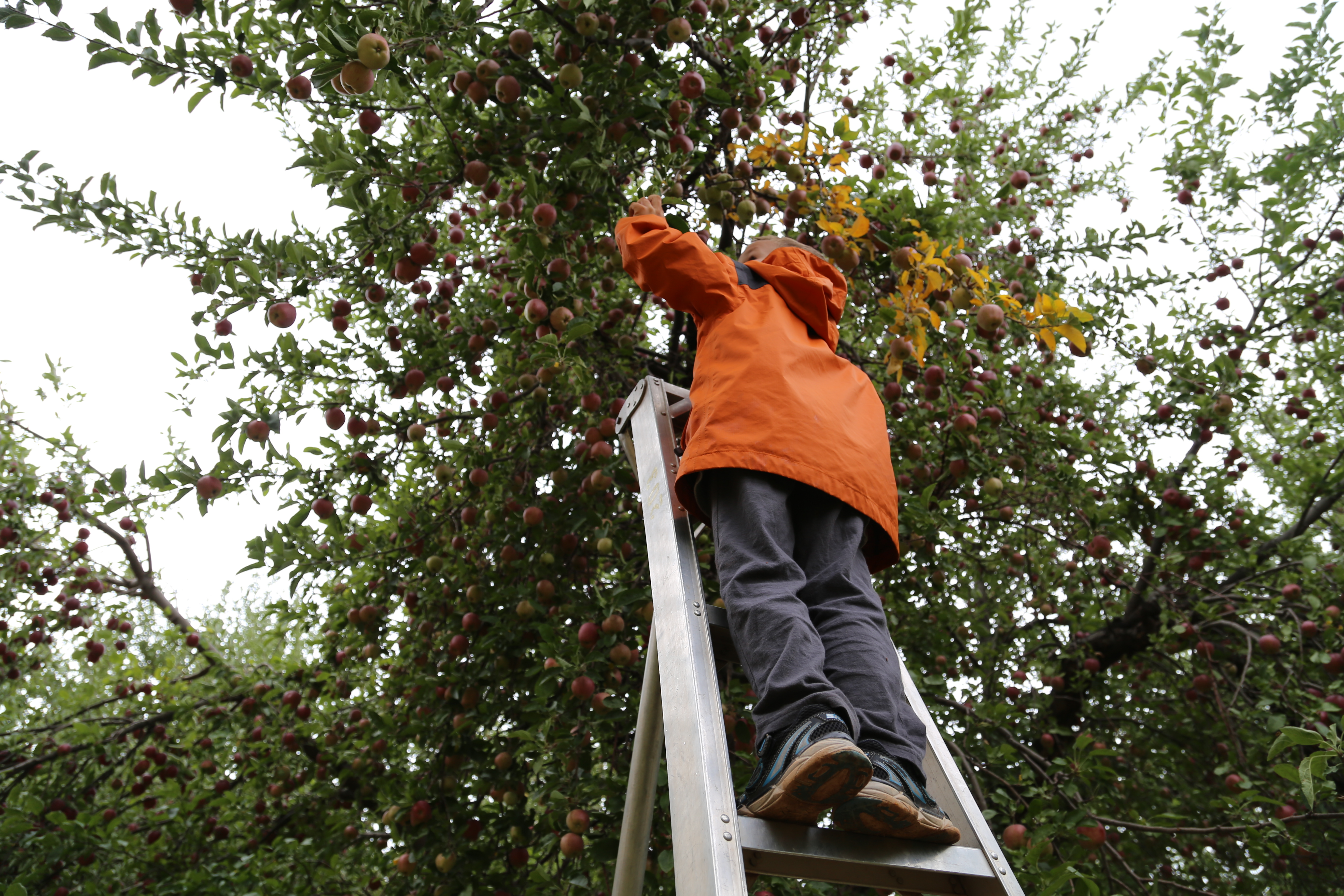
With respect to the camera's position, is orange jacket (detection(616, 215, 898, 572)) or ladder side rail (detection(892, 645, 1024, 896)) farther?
orange jacket (detection(616, 215, 898, 572))

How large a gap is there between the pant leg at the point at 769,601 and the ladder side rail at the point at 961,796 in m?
0.30

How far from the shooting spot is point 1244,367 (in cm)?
493

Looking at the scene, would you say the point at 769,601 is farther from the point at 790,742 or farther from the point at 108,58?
the point at 108,58

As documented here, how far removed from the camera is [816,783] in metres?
1.40

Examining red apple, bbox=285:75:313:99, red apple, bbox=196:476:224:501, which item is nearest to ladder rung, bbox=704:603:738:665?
red apple, bbox=196:476:224:501

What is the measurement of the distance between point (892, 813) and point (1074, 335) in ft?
6.97

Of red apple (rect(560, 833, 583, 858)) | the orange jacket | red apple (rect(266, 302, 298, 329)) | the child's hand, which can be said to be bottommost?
red apple (rect(560, 833, 583, 858))

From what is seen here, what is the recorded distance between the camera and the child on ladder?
59.3 inches

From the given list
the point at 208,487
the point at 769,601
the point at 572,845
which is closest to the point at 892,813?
the point at 769,601

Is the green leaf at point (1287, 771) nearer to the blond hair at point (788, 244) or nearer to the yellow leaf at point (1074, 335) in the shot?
the yellow leaf at point (1074, 335)

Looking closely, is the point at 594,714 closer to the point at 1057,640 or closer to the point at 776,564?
the point at 776,564

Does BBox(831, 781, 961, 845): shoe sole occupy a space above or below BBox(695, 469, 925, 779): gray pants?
below

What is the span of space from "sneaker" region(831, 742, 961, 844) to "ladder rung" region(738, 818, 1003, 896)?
0.9 inches

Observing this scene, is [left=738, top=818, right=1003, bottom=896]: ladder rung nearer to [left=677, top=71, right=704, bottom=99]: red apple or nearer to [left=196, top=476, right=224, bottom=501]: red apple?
[left=196, top=476, right=224, bottom=501]: red apple
